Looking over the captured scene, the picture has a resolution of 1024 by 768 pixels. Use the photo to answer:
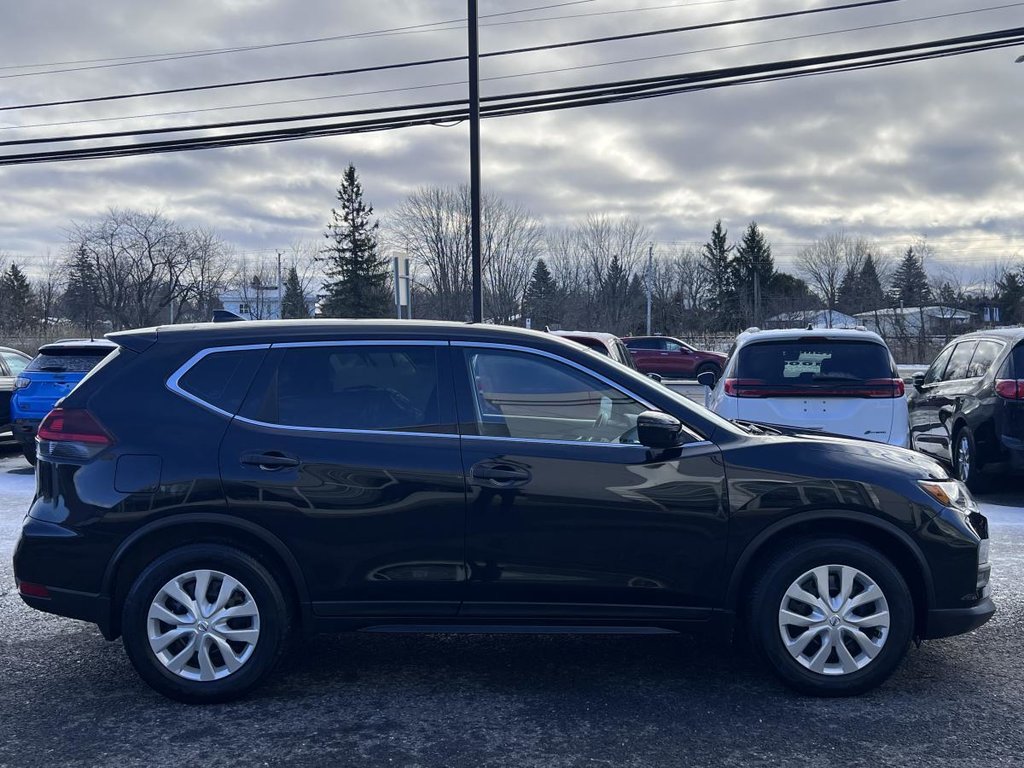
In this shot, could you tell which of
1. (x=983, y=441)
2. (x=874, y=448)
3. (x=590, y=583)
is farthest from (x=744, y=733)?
(x=983, y=441)

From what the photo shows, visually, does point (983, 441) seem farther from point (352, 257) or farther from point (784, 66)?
point (352, 257)

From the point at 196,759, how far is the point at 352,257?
6002 cm

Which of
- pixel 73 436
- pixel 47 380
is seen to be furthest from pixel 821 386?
pixel 47 380

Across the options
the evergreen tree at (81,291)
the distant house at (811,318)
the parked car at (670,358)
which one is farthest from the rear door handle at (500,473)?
the evergreen tree at (81,291)

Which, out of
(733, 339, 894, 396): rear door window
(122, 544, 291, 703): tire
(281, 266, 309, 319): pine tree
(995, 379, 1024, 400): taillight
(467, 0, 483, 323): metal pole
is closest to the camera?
(122, 544, 291, 703): tire

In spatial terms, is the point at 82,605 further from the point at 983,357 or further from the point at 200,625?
the point at 983,357

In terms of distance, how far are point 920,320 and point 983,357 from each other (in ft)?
122

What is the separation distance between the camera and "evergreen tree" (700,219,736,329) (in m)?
73.5

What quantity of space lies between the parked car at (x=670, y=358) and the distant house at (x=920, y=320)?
10.3m

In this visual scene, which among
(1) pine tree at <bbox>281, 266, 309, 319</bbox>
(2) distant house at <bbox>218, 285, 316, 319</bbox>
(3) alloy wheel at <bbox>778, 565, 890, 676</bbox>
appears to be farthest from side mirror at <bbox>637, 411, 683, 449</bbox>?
(1) pine tree at <bbox>281, 266, 309, 319</bbox>

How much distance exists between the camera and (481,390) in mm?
4289

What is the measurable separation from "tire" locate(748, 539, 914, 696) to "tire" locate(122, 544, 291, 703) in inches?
87.6

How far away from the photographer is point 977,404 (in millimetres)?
8969

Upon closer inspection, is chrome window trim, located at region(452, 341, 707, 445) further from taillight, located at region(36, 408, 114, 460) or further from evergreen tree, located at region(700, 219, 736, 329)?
evergreen tree, located at region(700, 219, 736, 329)
